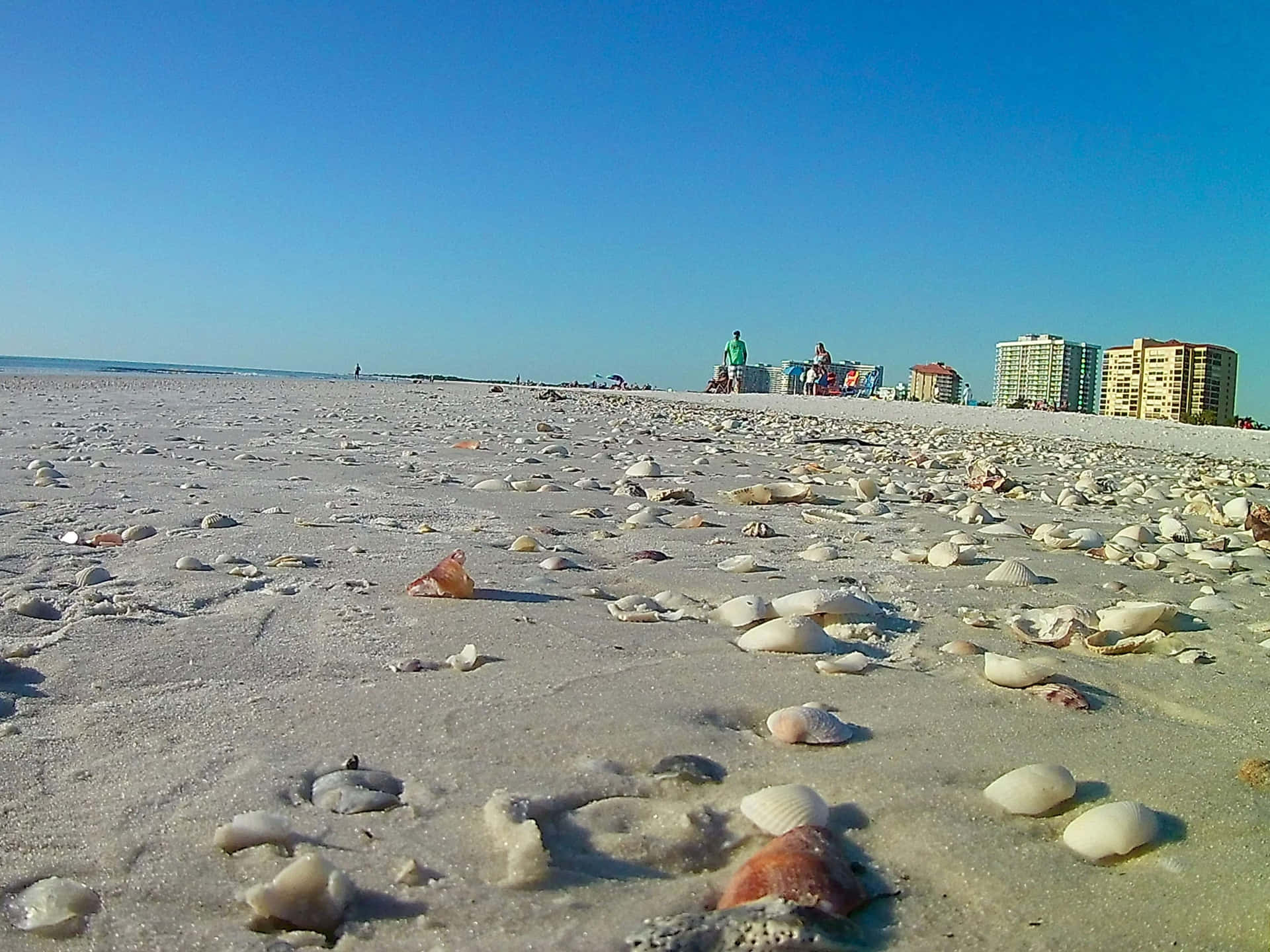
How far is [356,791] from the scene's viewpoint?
1.46m

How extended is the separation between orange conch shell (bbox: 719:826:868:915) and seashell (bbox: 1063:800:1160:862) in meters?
0.34

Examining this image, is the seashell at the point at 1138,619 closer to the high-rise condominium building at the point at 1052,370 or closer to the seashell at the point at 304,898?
the seashell at the point at 304,898

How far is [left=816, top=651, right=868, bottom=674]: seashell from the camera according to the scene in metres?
2.08

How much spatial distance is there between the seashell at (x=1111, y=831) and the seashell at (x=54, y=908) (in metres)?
1.27

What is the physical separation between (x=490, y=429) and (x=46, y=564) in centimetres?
648

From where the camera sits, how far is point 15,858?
4.21 ft

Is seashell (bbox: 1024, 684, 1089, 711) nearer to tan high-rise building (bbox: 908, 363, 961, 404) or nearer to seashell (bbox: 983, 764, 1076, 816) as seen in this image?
seashell (bbox: 983, 764, 1076, 816)

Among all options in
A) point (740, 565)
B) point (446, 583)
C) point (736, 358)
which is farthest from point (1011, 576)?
point (736, 358)

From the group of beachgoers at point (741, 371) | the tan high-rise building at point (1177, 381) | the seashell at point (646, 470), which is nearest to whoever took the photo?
the seashell at point (646, 470)

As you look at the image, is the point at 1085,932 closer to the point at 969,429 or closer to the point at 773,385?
the point at 969,429

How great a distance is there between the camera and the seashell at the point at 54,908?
114 cm

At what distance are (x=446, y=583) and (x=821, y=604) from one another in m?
0.99

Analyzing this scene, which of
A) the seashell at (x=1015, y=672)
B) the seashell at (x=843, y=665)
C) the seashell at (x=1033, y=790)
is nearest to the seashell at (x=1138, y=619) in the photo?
the seashell at (x=1015, y=672)

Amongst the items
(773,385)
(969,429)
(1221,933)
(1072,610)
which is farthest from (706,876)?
(773,385)
